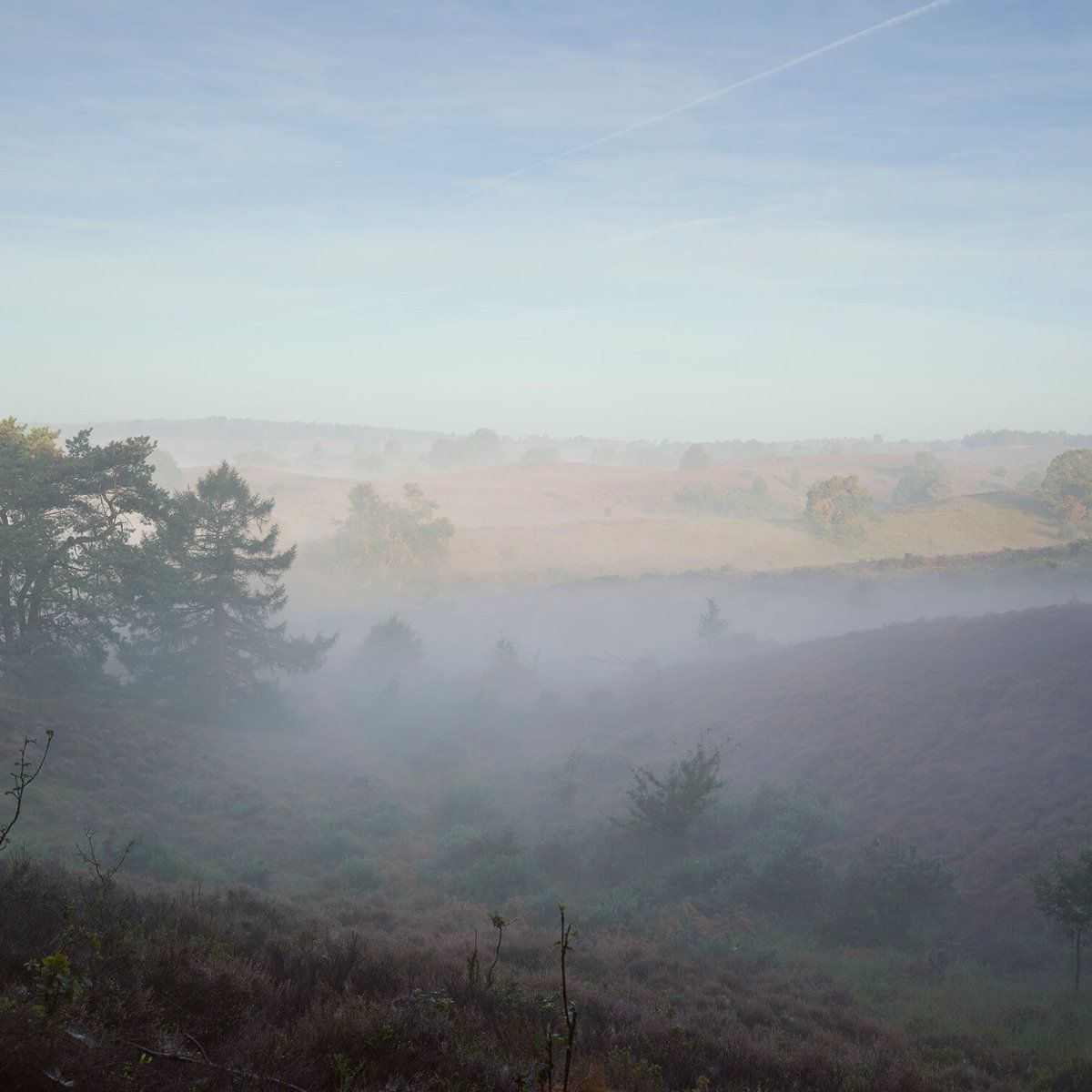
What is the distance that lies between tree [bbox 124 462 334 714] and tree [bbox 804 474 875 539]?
67404 mm

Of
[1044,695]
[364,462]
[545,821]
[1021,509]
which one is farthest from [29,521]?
[364,462]

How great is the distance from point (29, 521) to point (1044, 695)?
36.5 meters

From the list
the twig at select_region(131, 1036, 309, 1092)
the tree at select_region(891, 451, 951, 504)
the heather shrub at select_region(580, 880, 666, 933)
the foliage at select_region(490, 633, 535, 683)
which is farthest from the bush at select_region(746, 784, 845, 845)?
the tree at select_region(891, 451, 951, 504)

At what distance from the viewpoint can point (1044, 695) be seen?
75.2ft

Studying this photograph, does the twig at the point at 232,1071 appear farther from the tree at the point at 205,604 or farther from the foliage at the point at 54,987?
the tree at the point at 205,604

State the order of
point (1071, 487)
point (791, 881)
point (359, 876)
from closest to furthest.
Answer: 1. point (791, 881)
2. point (359, 876)
3. point (1071, 487)

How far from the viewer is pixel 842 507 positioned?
79.4 meters

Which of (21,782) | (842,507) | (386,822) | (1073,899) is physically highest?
(842,507)

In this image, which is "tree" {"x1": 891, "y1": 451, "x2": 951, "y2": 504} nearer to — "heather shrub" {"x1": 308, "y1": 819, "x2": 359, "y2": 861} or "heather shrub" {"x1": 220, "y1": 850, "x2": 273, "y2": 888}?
"heather shrub" {"x1": 308, "y1": 819, "x2": 359, "y2": 861}

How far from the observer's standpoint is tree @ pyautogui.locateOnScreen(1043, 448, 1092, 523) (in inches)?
2965

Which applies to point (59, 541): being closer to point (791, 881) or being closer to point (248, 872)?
point (248, 872)

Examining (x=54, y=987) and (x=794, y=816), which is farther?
(x=794, y=816)

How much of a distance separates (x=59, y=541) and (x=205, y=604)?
22.5ft

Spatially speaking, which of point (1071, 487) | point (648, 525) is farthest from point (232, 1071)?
point (1071, 487)
